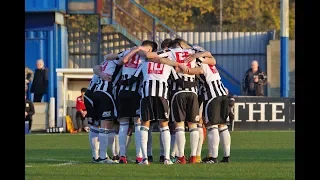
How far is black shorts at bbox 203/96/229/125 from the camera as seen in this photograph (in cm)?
1521

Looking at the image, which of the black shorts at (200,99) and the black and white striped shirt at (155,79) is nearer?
the black and white striped shirt at (155,79)

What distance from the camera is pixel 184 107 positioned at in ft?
49.5

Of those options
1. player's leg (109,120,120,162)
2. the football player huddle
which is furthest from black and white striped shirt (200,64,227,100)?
player's leg (109,120,120,162)

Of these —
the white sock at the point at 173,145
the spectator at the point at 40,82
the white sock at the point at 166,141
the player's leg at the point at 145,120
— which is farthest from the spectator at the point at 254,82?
the player's leg at the point at 145,120

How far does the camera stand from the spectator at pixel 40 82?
3275 centimetres

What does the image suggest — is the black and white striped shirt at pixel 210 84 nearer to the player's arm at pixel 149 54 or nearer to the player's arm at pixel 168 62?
the player's arm at pixel 168 62

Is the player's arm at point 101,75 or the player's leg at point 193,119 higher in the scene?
the player's arm at point 101,75

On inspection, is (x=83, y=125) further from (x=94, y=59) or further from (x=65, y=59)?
(x=94, y=59)

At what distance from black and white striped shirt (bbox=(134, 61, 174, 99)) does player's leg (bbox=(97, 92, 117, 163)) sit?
913mm

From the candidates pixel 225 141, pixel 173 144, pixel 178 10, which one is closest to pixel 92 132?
pixel 173 144

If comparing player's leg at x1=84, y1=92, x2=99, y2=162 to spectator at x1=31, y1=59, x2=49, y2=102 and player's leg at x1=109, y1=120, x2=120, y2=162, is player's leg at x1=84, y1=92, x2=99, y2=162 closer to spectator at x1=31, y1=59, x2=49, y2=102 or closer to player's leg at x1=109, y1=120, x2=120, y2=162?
player's leg at x1=109, y1=120, x2=120, y2=162

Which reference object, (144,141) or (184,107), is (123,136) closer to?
(144,141)

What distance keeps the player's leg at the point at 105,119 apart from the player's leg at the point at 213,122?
1.52m
